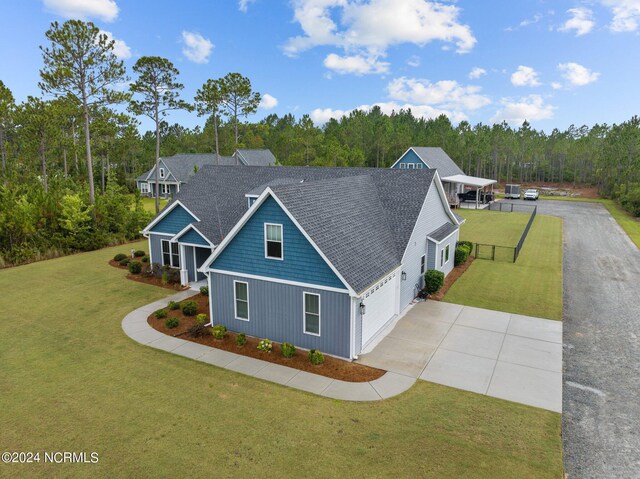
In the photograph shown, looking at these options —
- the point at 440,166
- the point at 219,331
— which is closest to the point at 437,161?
the point at 440,166

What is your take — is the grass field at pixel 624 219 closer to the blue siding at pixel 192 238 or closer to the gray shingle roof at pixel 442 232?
the gray shingle roof at pixel 442 232

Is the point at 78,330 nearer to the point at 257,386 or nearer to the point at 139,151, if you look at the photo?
the point at 257,386

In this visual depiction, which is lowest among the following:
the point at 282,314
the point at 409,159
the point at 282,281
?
the point at 282,314

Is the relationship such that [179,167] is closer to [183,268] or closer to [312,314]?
[183,268]

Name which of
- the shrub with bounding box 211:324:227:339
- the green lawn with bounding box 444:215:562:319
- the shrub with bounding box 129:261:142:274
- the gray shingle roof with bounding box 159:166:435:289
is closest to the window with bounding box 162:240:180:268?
the shrub with bounding box 129:261:142:274

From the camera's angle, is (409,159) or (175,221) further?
(409,159)

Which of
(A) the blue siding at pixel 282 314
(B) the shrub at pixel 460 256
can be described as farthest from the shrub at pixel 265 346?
(B) the shrub at pixel 460 256

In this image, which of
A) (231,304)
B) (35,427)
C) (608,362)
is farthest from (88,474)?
(608,362)

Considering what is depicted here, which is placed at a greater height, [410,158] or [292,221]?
[410,158]
